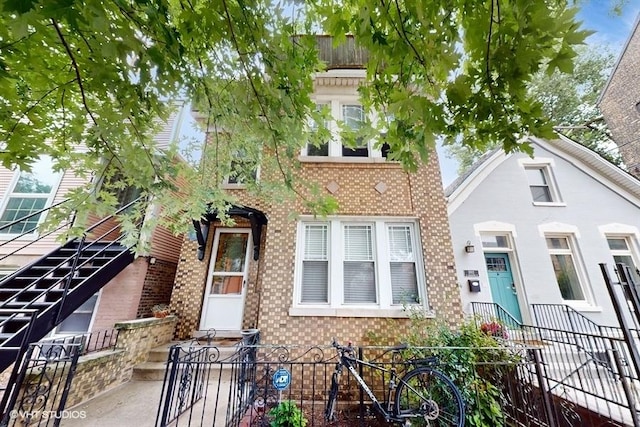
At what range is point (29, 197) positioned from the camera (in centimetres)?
666

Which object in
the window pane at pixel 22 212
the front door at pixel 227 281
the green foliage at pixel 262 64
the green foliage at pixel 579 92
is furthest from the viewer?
the green foliage at pixel 579 92

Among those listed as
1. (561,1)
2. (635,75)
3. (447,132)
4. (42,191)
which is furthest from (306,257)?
(635,75)

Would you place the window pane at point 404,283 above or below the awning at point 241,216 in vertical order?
below

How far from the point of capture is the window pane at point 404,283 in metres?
5.08

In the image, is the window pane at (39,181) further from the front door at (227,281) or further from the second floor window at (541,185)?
the second floor window at (541,185)

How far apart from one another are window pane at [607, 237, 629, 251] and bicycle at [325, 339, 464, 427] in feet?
27.4

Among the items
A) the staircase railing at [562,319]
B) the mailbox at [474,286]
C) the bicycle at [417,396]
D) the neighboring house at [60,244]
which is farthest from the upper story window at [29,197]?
the staircase railing at [562,319]

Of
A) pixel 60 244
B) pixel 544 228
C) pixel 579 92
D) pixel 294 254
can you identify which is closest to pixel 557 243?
pixel 544 228

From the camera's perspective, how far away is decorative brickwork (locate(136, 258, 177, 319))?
6301 mm

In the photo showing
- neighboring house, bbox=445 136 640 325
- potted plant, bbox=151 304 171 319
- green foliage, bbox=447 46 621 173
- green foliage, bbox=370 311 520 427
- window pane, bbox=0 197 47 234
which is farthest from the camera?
green foliage, bbox=447 46 621 173

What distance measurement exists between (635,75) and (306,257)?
1722 cm

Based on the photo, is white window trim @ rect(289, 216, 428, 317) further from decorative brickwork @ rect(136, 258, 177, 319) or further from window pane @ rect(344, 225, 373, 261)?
decorative brickwork @ rect(136, 258, 177, 319)

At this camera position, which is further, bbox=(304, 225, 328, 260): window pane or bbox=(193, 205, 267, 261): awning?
bbox=(193, 205, 267, 261): awning

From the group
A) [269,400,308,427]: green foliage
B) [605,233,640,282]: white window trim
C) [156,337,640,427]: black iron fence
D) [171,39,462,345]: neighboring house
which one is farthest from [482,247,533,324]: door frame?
[269,400,308,427]: green foliage
